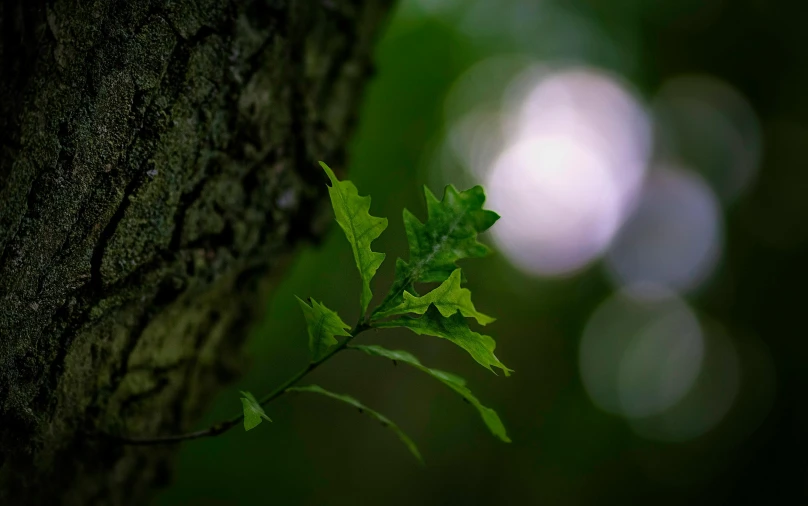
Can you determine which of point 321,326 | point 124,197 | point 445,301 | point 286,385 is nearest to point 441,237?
point 445,301

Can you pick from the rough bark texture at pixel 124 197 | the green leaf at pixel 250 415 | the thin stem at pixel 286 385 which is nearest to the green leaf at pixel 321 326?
the thin stem at pixel 286 385

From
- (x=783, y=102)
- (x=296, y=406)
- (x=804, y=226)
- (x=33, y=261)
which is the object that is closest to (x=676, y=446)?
(x=804, y=226)

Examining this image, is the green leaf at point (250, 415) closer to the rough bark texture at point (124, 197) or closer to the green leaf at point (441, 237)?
the green leaf at point (441, 237)

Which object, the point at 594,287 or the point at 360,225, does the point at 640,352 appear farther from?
the point at 360,225

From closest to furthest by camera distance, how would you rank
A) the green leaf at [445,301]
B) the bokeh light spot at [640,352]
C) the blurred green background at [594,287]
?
the green leaf at [445,301]
the blurred green background at [594,287]
the bokeh light spot at [640,352]

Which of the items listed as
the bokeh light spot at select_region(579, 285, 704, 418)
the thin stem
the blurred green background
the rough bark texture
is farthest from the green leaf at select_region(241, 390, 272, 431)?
the bokeh light spot at select_region(579, 285, 704, 418)

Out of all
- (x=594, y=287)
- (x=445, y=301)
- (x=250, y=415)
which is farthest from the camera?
(x=594, y=287)

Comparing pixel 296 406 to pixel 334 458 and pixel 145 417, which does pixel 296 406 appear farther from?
pixel 145 417
